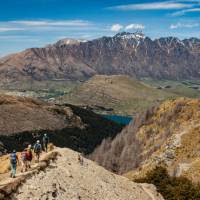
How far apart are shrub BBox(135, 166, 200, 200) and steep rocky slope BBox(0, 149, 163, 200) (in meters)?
5.16

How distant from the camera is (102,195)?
65.4 meters

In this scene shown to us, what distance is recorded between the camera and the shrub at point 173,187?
85812 mm

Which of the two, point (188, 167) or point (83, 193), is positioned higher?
point (83, 193)

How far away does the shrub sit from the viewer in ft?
282

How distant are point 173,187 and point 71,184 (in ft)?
118

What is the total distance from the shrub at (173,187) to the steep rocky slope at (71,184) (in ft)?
16.9

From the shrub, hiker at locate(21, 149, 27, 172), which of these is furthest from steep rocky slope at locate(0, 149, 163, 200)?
the shrub

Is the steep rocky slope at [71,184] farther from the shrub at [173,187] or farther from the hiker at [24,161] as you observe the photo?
the shrub at [173,187]

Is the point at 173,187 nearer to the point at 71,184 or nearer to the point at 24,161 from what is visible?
the point at 71,184

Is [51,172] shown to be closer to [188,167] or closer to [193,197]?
[193,197]

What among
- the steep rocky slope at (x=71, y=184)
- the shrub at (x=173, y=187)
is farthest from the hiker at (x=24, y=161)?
the shrub at (x=173, y=187)

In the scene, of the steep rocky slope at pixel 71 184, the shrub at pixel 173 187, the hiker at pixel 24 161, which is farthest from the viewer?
the shrub at pixel 173 187

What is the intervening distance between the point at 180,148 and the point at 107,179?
281ft

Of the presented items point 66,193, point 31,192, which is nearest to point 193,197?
point 66,193
